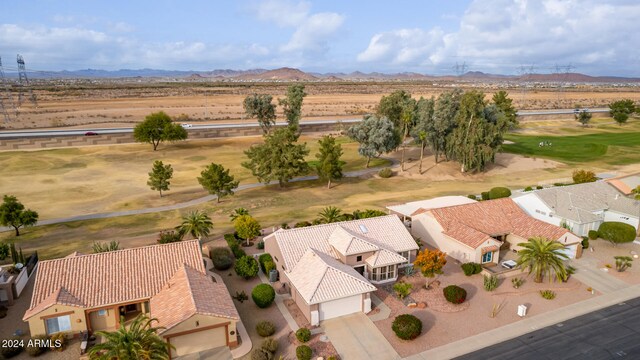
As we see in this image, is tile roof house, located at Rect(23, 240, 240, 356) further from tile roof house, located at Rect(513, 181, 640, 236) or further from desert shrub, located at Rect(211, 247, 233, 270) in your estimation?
tile roof house, located at Rect(513, 181, 640, 236)

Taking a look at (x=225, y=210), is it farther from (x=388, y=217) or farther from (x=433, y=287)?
(x=433, y=287)

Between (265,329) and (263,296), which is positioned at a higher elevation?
(263,296)

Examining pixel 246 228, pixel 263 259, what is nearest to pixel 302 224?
pixel 246 228

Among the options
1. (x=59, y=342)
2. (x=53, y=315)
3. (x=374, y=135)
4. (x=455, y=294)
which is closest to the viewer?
(x=59, y=342)

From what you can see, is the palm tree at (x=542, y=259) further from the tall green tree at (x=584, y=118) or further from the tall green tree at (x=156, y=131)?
the tall green tree at (x=584, y=118)

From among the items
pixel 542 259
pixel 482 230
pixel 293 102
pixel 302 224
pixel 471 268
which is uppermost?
pixel 293 102

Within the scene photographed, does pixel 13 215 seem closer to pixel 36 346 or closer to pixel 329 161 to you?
pixel 36 346

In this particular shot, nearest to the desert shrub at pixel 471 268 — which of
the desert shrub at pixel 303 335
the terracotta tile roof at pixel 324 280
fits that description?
the terracotta tile roof at pixel 324 280

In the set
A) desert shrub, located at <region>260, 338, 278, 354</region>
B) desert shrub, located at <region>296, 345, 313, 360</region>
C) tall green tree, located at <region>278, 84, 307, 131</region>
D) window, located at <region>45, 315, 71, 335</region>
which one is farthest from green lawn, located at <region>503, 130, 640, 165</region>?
window, located at <region>45, 315, 71, 335</region>
